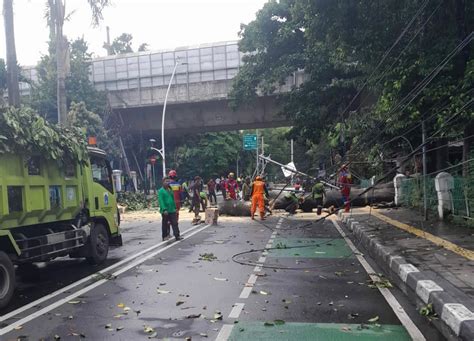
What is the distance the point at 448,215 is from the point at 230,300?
9.35 metres

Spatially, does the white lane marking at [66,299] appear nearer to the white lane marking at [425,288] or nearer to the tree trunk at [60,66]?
the white lane marking at [425,288]

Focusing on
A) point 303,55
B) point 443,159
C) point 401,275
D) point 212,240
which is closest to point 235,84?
point 303,55

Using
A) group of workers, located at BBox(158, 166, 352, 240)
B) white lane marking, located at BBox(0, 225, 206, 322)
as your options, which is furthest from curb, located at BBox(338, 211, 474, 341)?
white lane marking, located at BBox(0, 225, 206, 322)

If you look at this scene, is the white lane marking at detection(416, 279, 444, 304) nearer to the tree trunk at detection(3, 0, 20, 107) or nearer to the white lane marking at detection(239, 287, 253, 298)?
the white lane marking at detection(239, 287, 253, 298)

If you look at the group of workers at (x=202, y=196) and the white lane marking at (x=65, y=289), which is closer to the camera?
the white lane marking at (x=65, y=289)

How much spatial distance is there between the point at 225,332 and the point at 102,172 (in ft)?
20.7

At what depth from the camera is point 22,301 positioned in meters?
6.74

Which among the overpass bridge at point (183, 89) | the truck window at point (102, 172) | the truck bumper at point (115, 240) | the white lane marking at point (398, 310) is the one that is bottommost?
the white lane marking at point (398, 310)

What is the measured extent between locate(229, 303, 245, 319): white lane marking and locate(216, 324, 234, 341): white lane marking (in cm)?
35

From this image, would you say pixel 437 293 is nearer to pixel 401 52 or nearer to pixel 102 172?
pixel 102 172

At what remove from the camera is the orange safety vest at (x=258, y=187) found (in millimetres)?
17938

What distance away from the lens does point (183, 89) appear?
30.8m

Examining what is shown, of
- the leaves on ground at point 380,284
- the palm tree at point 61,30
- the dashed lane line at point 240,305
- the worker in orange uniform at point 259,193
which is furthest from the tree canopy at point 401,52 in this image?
the palm tree at point 61,30

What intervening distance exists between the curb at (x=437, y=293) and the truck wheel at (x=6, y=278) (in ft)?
17.8
